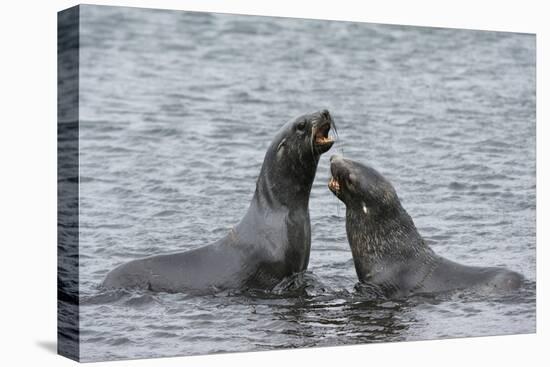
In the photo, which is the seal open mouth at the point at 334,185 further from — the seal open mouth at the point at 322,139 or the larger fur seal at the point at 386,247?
the seal open mouth at the point at 322,139

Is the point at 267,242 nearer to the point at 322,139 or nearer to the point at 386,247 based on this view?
the point at 322,139

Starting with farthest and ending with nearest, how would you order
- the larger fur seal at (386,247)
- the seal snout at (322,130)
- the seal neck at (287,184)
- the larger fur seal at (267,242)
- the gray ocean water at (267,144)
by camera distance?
the larger fur seal at (386,247) → the seal neck at (287,184) → the seal snout at (322,130) → the larger fur seal at (267,242) → the gray ocean water at (267,144)

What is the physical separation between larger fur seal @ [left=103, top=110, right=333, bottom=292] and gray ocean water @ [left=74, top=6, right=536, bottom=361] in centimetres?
19

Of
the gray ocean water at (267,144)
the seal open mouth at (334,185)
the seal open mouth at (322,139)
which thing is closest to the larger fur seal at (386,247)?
the seal open mouth at (334,185)

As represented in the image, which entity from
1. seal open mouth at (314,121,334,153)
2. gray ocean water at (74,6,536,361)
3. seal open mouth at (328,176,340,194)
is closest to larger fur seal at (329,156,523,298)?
seal open mouth at (328,176,340,194)

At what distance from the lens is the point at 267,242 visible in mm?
14461

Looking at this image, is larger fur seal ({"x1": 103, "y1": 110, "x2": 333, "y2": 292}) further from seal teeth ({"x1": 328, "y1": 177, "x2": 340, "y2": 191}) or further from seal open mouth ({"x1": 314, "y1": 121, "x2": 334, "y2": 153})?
seal teeth ({"x1": 328, "y1": 177, "x2": 340, "y2": 191})

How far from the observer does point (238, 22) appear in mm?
15133

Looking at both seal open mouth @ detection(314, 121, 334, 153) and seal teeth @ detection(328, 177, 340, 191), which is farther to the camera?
seal teeth @ detection(328, 177, 340, 191)

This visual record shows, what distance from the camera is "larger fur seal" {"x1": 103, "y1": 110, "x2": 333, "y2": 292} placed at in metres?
14.4

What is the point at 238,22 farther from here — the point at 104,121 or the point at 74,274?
the point at 74,274

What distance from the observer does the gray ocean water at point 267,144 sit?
1391 centimetres

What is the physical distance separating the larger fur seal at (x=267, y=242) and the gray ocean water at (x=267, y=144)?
19 cm

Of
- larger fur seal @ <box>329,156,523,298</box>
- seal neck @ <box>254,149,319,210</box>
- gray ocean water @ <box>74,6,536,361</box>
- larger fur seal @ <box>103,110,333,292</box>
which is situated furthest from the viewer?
larger fur seal @ <box>329,156,523,298</box>
